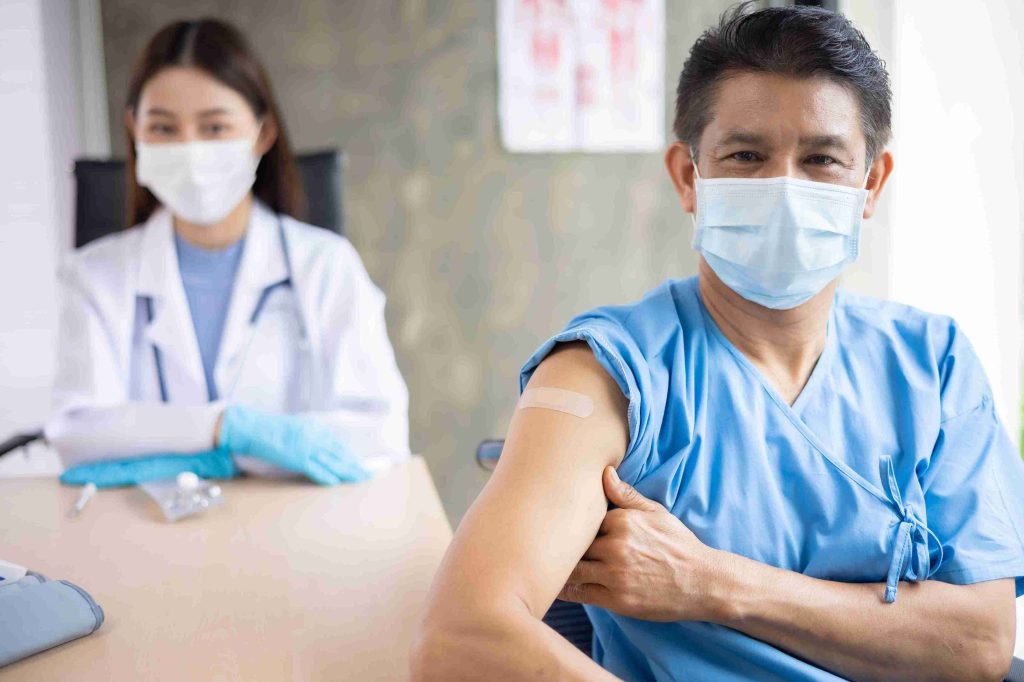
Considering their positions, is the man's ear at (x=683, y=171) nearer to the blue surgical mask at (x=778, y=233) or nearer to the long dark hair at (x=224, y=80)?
the blue surgical mask at (x=778, y=233)

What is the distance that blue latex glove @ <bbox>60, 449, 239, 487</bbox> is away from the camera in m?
1.44

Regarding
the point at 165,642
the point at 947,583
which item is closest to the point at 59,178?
the point at 165,642

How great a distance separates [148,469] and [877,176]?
1278 mm

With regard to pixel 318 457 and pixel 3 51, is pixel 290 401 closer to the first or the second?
pixel 318 457

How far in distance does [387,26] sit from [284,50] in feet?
1.09

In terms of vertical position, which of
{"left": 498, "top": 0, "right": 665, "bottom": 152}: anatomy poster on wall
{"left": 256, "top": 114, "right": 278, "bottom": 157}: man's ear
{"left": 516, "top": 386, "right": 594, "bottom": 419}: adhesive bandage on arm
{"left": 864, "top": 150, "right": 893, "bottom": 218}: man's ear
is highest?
{"left": 498, "top": 0, "right": 665, "bottom": 152}: anatomy poster on wall

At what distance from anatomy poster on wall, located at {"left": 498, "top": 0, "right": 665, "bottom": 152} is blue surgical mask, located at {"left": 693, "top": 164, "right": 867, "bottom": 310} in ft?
5.82

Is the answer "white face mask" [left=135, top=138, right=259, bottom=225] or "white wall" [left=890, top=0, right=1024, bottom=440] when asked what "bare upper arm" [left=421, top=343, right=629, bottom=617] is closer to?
"white face mask" [left=135, top=138, right=259, bottom=225]

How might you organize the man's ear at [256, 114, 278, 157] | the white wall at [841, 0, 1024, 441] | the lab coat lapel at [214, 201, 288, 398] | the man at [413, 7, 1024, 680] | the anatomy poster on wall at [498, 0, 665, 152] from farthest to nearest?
the anatomy poster on wall at [498, 0, 665, 152]
the white wall at [841, 0, 1024, 441]
the man's ear at [256, 114, 278, 157]
the lab coat lapel at [214, 201, 288, 398]
the man at [413, 7, 1024, 680]

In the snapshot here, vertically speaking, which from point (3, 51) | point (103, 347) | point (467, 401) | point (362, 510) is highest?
point (3, 51)

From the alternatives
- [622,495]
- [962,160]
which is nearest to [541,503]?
[622,495]

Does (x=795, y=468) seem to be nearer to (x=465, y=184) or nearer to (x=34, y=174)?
(x=465, y=184)

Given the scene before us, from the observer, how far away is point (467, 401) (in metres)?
2.86

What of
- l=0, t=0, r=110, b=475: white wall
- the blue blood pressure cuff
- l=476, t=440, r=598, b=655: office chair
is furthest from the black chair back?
l=476, t=440, r=598, b=655: office chair
